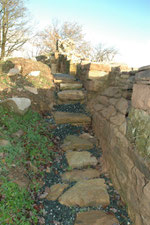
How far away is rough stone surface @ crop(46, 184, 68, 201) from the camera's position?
2885 millimetres

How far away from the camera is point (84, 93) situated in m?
5.80

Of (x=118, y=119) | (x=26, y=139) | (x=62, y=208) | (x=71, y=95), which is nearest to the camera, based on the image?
(x=62, y=208)

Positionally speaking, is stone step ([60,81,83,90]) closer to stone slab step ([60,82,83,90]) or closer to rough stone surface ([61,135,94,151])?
stone slab step ([60,82,83,90])

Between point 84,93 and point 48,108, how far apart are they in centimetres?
141

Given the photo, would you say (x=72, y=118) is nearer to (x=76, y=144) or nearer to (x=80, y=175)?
(x=76, y=144)

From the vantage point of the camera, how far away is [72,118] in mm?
4762

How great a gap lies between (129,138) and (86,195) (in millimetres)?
1231

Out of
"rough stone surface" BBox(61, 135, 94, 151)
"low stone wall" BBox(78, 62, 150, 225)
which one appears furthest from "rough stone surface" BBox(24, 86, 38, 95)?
"low stone wall" BBox(78, 62, 150, 225)

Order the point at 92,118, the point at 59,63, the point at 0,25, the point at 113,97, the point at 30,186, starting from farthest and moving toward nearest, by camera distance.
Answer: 1. the point at 0,25
2. the point at 59,63
3. the point at 92,118
4. the point at 113,97
5. the point at 30,186

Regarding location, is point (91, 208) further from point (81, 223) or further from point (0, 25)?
point (0, 25)

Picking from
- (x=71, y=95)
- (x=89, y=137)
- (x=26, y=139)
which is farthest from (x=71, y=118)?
(x=26, y=139)

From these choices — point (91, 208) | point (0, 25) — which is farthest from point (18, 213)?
point (0, 25)

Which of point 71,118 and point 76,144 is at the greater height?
point 71,118

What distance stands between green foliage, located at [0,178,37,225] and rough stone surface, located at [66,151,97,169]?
1195 millimetres
